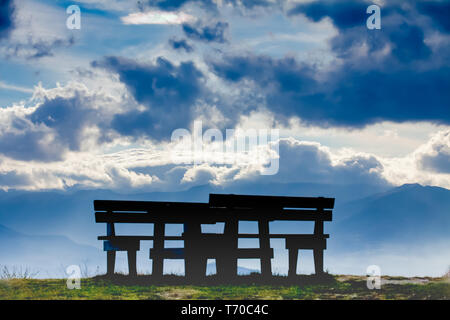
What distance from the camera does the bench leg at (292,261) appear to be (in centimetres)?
1925

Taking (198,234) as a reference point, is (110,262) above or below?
below

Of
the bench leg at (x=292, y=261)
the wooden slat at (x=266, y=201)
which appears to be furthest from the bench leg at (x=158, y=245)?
the bench leg at (x=292, y=261)

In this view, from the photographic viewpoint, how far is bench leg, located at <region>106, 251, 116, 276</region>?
18.5 meters

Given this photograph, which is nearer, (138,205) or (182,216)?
(138,205)

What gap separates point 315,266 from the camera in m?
19.6

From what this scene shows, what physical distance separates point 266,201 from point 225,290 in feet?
12.5

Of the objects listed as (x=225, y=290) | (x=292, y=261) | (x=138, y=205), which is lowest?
(x=225, y=290)

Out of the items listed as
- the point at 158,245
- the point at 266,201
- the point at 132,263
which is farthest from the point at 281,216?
the point at 132,263

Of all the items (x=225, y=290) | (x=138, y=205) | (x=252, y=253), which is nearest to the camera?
(x=225, y=290)

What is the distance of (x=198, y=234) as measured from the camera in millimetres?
18312

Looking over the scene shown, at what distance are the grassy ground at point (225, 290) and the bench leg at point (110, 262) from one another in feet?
1.08

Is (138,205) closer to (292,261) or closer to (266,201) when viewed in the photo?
(266,201)

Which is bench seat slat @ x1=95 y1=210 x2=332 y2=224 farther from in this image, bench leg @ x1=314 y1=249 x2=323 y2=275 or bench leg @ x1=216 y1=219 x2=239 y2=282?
bench leg @ x1=314 y1=249 x2=323 y2=275

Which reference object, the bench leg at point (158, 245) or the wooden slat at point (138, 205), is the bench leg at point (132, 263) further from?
the wooden slat at point (138, 205)
